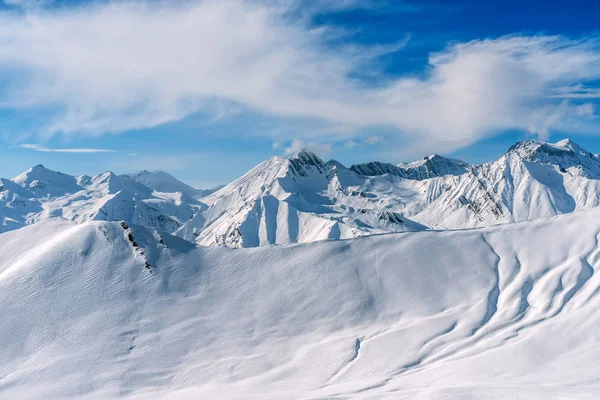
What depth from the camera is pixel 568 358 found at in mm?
44406

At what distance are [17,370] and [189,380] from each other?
59.1ft

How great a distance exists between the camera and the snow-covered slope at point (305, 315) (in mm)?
43969

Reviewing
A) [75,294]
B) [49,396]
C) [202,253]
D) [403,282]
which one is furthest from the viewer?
[202,253]

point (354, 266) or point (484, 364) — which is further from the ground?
point (354, 266)

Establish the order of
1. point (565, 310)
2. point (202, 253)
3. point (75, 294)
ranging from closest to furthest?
point (565, 310) < point (75, 294) < point (202, 253)

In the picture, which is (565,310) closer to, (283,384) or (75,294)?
(283,384)

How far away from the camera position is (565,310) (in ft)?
174

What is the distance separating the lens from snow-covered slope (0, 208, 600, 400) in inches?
1731

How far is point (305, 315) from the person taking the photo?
55688 mm

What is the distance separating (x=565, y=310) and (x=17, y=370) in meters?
61.1

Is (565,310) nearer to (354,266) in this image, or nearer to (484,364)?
(484,364)

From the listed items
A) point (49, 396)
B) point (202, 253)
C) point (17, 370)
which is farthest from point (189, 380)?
point (202, 253)

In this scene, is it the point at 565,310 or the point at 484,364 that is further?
the point at 565,310

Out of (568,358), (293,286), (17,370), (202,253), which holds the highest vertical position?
(202,253)
